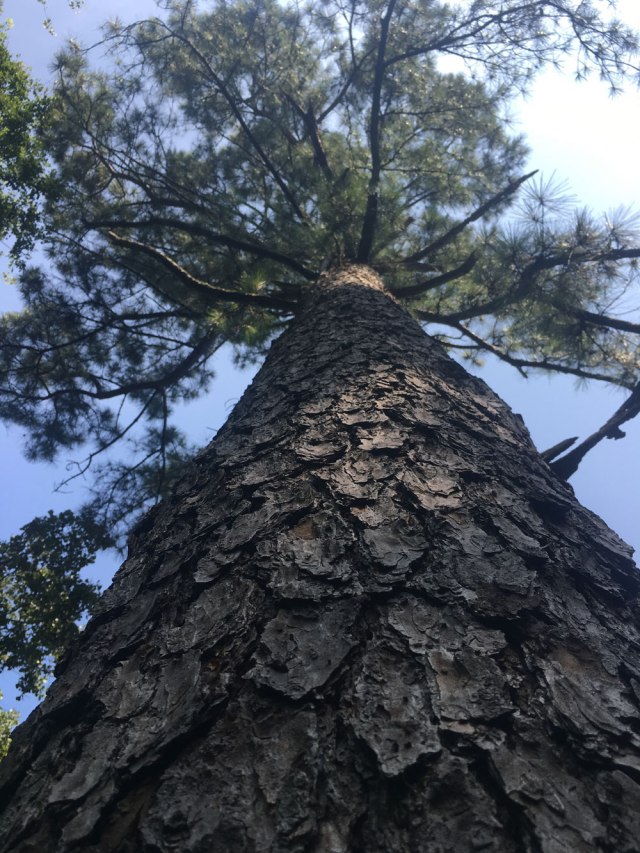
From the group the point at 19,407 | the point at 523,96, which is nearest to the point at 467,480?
the point at 19,407

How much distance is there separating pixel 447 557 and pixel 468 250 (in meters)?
4.88

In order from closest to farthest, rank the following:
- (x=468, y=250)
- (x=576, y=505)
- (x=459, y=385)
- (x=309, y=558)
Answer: (x=309, y=558) < (x=576, y=505) < (x=459, y=385) < (x=468, y=250)

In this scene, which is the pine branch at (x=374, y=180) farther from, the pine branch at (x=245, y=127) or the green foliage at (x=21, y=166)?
the green foliage at (x=21, y=166)

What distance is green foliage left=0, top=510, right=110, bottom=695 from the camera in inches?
186

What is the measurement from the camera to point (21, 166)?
532 centimetres

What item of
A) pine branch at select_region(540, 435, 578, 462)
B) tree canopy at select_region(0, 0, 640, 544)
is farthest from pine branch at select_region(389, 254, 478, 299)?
pine branch at select_region(540, 435, 578, 462)

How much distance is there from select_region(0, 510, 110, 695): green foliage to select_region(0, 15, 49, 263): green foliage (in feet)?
8.72

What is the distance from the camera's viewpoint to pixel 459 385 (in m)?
2.40

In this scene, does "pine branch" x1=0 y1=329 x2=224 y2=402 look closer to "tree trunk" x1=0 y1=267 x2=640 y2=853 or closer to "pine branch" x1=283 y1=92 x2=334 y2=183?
"pine branch" x1=283 y1=92 x2=334 y2=183

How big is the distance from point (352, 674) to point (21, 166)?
5.90m

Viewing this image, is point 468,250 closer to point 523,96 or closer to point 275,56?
point 523,96

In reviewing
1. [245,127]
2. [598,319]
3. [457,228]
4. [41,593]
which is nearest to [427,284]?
[457,228]

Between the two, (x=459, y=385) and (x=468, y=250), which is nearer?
(x=459, y=385)

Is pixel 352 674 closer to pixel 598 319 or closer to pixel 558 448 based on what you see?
pixel 558 448
